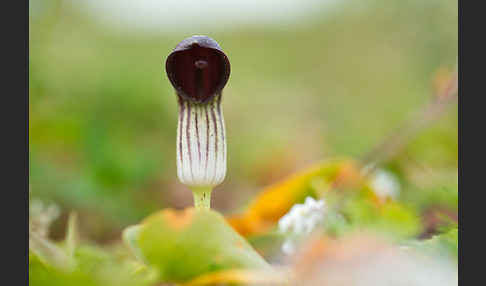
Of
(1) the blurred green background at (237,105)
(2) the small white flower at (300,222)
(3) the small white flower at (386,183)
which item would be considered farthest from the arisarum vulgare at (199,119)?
(3) the small white flower at (386,183)

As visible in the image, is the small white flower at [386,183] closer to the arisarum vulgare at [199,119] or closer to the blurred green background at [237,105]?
the blurred green background at [237,105]

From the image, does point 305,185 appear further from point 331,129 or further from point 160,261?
point 331,129

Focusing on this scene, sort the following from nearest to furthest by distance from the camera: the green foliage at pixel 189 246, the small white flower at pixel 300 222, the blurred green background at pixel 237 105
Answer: the green foliage at pixel 189 246
the small white flower at pixel 300 222
the blurred green background at pixel 237 105

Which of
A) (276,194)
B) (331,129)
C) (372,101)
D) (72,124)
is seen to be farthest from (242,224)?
(372,101)

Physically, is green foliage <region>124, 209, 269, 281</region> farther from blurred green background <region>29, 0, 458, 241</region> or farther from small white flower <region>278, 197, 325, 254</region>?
blurred green background <region>29, 0, 458, 241</region>

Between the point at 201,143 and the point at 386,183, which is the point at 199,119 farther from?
the point at 386,183

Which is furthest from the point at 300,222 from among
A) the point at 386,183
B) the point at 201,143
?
the point at 386,183

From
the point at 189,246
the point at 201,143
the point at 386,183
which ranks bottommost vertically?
the point at 189,246
